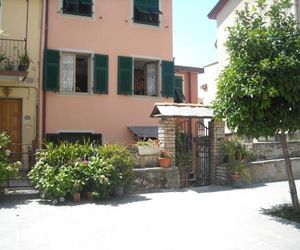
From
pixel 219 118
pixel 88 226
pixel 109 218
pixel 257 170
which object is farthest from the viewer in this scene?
pixel 257 170

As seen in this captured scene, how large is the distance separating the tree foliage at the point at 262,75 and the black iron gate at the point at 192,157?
11.7ft

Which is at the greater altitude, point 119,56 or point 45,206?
point 119,56

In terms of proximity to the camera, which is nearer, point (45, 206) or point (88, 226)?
point (88, 226)

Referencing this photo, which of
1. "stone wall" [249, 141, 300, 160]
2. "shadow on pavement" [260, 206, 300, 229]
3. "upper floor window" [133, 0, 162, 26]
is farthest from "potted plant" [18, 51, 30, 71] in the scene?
"shadow on pavement" [260, 206, 300, 229]

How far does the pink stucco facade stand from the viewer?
14.2 metres

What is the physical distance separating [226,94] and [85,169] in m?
3.69

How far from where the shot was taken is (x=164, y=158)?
10875mm

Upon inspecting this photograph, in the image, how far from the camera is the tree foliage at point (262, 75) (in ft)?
24.2

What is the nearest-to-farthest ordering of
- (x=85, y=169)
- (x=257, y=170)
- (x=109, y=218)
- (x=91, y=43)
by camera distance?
(x=109, y=218)
(x=85, y=169)
(x=257, y=170)
(x=91, y=43)

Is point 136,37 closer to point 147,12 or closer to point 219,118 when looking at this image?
point 147,12

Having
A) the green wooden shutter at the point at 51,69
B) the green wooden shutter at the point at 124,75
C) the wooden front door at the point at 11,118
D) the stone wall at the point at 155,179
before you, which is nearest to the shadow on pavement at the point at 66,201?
the stone wall at the point at 155,179

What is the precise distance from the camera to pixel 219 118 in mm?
8281

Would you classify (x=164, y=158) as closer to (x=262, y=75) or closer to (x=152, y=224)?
(x=152, y=224)

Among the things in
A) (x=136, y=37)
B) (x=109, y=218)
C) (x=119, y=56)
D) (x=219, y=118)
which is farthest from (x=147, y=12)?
(x=109, y=218)
